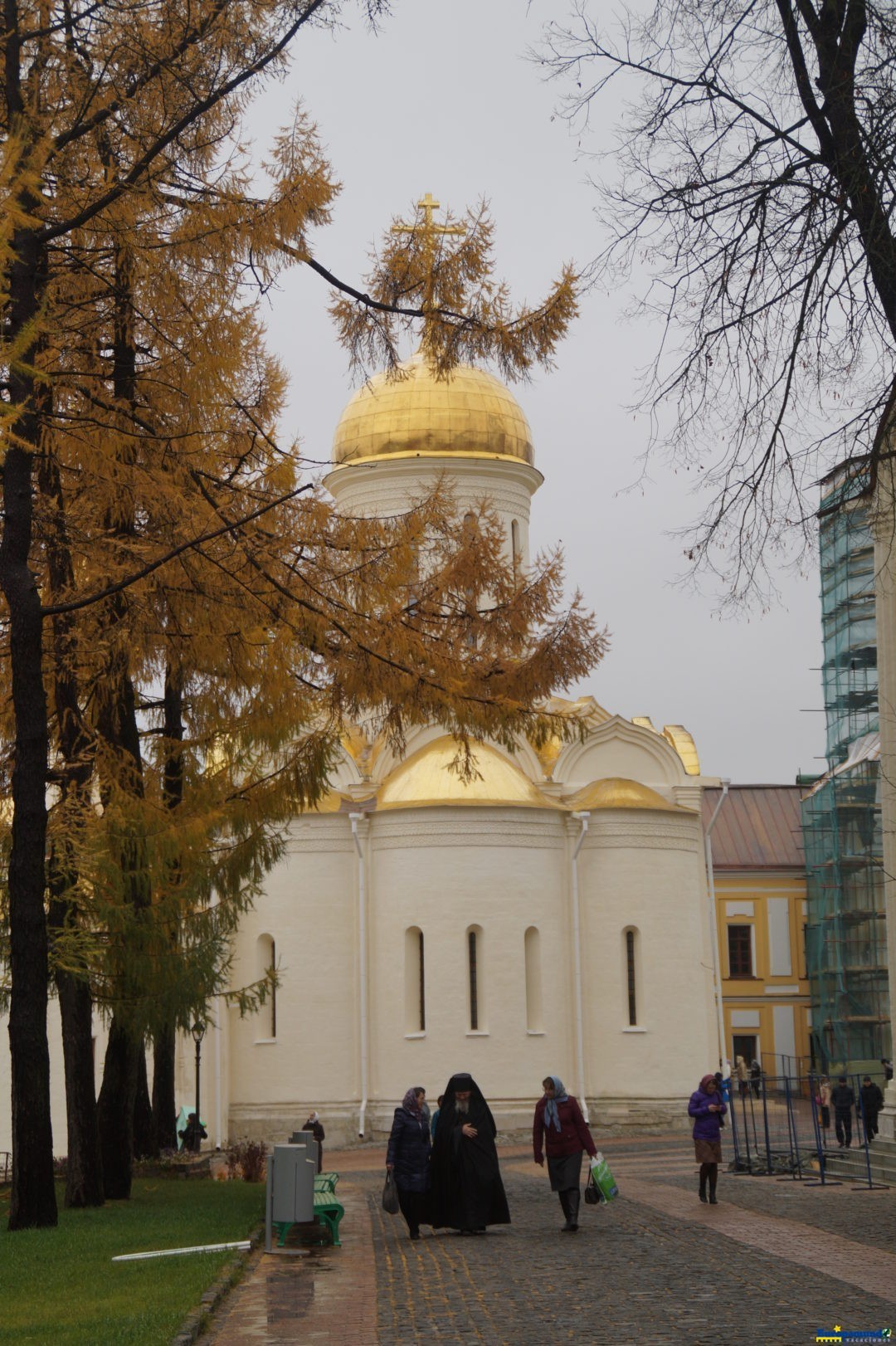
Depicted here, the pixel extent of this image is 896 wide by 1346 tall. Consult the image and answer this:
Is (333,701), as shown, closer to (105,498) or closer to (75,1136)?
(105,498)

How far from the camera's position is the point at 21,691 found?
13.4 metres

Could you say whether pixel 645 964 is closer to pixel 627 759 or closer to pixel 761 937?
pixel 627 759

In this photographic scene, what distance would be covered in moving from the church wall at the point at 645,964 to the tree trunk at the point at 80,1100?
59.3ft

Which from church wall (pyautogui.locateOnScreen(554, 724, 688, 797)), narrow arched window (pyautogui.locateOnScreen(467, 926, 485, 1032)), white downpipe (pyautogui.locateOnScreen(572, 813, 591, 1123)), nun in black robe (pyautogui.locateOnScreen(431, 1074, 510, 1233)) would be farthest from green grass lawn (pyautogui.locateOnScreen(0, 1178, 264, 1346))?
church wall (pyautogui.locateOnScreen(554, 724, 688, 797))

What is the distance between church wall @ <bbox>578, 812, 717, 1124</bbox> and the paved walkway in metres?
15.8

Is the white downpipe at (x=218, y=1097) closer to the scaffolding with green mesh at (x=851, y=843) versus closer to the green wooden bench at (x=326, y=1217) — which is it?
the scaffolding with green mesh at (x=851, y=843)

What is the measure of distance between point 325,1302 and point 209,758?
7.70m

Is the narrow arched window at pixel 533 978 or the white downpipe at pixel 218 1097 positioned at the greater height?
the narrow arched window at pixel 533 978

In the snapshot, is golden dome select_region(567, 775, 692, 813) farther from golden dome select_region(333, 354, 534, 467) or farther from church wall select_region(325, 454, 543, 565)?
golden dome select_region(333, 354, 534, 467)

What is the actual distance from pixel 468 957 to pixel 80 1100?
55.7 feet

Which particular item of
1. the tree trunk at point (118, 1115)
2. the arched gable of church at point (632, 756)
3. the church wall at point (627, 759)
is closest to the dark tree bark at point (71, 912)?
the tree trunk at point (118, 1115)

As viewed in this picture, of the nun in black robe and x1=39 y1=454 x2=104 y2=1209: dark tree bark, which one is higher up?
x1=39 y1=454 x2=104 y2=1209: dark tree bark

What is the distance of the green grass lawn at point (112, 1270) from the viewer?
8.87m

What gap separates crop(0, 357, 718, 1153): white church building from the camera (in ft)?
105
